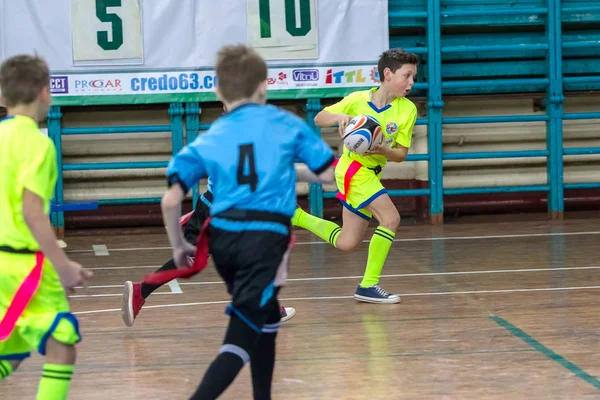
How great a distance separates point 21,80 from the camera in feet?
10.1

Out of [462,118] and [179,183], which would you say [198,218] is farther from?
[462,118]

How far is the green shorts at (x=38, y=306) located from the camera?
9.86 feet

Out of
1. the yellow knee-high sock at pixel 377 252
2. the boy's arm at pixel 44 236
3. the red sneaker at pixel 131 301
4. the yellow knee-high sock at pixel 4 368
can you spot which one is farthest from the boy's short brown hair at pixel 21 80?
the yellow knee-high sock at pixel 377 252

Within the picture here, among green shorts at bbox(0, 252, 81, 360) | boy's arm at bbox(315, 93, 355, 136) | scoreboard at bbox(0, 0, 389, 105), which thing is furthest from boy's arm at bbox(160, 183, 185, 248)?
scoreboard at bbox(0, 0, 389, 105)

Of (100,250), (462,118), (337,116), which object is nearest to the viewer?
(337,116)

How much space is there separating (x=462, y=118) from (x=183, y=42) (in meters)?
3.01

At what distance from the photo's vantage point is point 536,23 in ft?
33.7

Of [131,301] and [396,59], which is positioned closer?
[131,301]

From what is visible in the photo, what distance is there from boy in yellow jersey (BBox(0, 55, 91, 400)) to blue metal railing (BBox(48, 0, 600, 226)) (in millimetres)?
6862

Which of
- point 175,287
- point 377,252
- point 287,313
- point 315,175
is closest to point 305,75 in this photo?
point 175,287

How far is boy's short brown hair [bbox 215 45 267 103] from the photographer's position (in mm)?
3092

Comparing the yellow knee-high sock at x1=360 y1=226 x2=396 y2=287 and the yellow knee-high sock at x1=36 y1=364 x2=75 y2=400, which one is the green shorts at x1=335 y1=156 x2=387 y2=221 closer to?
the yellow knee-high sock at x1=360 y1=226 x2=396 y2=287

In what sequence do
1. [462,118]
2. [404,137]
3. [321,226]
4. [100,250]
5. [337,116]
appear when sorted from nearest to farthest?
[337,116]
[404,137]
[321,226]
[100,250]
[462,118]

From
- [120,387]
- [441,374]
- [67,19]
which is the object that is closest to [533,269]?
[441,374]
